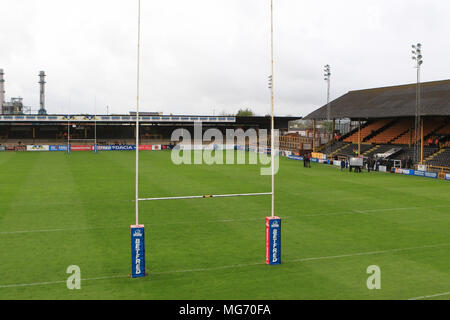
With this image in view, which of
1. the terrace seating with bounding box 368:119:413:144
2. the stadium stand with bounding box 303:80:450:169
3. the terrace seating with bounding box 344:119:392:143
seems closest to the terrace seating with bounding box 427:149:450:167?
the stadium stand with bounding box 303:80:450:169

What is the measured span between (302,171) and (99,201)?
21.6 metres

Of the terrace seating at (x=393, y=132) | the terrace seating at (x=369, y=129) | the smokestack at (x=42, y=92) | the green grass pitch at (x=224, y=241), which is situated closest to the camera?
the green grass pitch at (x=224, y=241)

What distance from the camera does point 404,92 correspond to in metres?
51.0

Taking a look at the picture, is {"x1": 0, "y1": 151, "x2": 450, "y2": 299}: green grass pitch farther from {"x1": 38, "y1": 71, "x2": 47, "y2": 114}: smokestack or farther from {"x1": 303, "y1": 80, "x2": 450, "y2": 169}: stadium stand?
{"x1": 38, "y1": 71, "x2": 47, "y2": 114}: smokestack

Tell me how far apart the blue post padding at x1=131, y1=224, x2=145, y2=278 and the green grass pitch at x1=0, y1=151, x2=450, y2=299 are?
0.84 ft

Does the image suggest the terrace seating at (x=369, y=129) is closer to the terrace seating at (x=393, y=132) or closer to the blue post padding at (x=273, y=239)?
the terrace seating at (x=393, y=132)

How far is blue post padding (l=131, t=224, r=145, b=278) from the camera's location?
11.2 m

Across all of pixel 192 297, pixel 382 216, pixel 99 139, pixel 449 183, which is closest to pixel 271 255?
pixel 192 297

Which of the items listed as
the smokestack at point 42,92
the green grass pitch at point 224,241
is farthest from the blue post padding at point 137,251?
the smokestack at point 42,92

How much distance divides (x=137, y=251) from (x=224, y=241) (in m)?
4.60

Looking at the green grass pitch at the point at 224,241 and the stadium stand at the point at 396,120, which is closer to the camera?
the green grass pitch at the point at 224,241

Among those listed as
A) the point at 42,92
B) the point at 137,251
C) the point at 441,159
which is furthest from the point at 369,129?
the point at 42,92

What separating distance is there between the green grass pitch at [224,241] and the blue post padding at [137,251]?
0.26 metres

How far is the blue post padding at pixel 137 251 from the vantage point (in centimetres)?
1122
